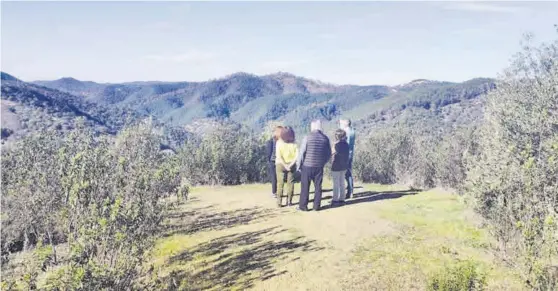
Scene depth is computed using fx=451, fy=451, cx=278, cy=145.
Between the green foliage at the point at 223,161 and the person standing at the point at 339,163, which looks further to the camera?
the green foliage at the point at 223,161

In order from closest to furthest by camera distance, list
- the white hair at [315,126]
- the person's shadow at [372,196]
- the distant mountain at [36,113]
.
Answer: the white hair at [315,126], the person's shadow at [372,196], the distant mountain at [36,113]

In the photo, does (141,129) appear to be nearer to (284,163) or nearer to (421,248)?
(284,163)

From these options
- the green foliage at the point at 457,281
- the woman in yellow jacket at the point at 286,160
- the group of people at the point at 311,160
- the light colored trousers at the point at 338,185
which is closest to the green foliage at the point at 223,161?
the group of people at the point at 311,160

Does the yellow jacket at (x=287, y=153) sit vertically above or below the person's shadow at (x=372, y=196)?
above

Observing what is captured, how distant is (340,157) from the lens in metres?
12.1

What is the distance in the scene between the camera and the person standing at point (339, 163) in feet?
39.7

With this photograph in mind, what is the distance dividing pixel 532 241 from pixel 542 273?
0.44 m

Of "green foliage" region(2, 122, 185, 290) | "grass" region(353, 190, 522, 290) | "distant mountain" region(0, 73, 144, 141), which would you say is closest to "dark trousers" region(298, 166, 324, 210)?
"grass" region(353, 190, 522, 290)

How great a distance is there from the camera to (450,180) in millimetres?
20047

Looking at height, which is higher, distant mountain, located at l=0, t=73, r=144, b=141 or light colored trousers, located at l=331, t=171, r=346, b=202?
distant mountain, located at l=0, t=73, r=144, b=141

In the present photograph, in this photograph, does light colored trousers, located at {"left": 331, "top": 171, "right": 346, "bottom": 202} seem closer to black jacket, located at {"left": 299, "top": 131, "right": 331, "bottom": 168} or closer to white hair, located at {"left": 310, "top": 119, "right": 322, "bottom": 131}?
black jacket, located at {"left": 299, "top": 131, "right": 331, "bottom": 168}

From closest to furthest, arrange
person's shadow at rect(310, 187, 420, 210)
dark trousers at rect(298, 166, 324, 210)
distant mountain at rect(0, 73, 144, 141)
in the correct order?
dark trousers at rect(298, 166, 324, 210)
person's shadow at rect(310, 187, 420, 210)
distant mountain at rect(0, 73, 144, 141)

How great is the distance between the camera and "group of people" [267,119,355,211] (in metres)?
11.6

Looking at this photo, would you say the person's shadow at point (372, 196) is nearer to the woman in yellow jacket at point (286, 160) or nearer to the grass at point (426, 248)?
the grass at point (426, 248)
